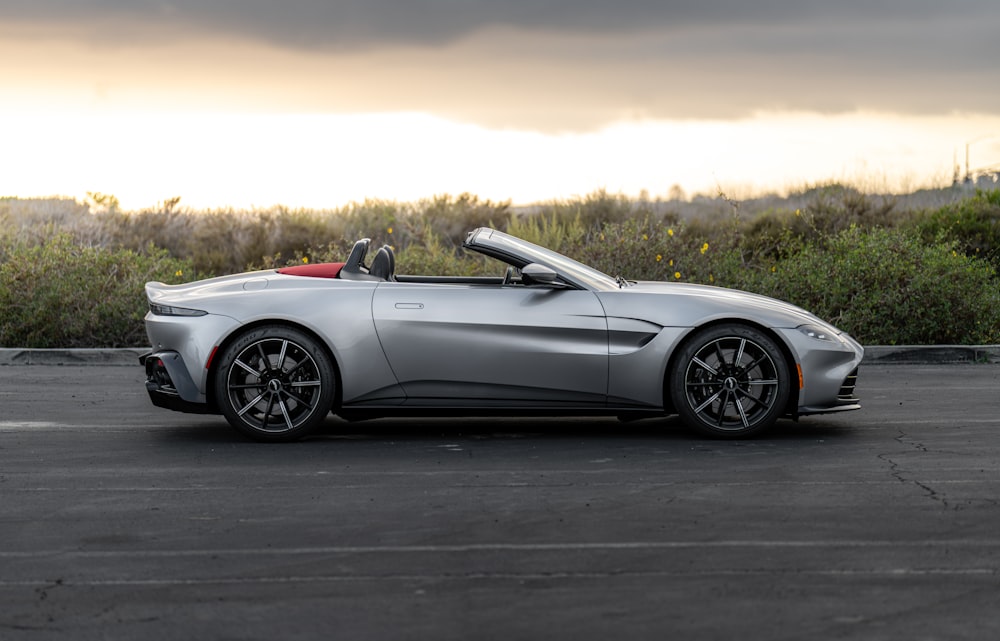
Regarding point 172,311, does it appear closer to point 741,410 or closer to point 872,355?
point 741,410

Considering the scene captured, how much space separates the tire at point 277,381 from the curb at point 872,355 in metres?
6.58

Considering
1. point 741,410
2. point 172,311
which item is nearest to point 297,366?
point 172,311

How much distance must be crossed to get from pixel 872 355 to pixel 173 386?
882cm

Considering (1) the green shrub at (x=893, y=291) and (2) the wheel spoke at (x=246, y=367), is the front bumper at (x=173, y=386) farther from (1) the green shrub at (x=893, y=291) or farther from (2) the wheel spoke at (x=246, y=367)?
(1) the green shrub at (x=893, y=291)

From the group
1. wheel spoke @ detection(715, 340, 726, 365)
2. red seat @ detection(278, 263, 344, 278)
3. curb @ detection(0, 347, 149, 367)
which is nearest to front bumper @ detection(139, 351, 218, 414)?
red seat @ detection(278, 263, 344, 278)

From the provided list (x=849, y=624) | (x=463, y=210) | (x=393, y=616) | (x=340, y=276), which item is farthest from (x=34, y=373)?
(x=463, y=210)

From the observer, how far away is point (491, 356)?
897 centimetres

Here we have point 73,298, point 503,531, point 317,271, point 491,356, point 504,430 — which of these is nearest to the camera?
point 503,531

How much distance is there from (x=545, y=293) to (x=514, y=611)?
424 cm

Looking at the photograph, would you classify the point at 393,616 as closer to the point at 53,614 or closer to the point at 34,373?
the point at 53,614

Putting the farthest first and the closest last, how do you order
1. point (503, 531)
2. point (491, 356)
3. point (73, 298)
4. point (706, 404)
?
point (73, 298)
point (706, 404)
point (491, 356)
point (503, 531)

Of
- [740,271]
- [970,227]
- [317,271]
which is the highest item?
[970,227]

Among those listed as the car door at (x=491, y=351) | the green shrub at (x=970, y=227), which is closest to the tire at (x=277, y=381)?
the car door at (x=491, y=351)

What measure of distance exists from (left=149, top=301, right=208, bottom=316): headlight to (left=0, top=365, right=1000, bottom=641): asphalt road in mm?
910
